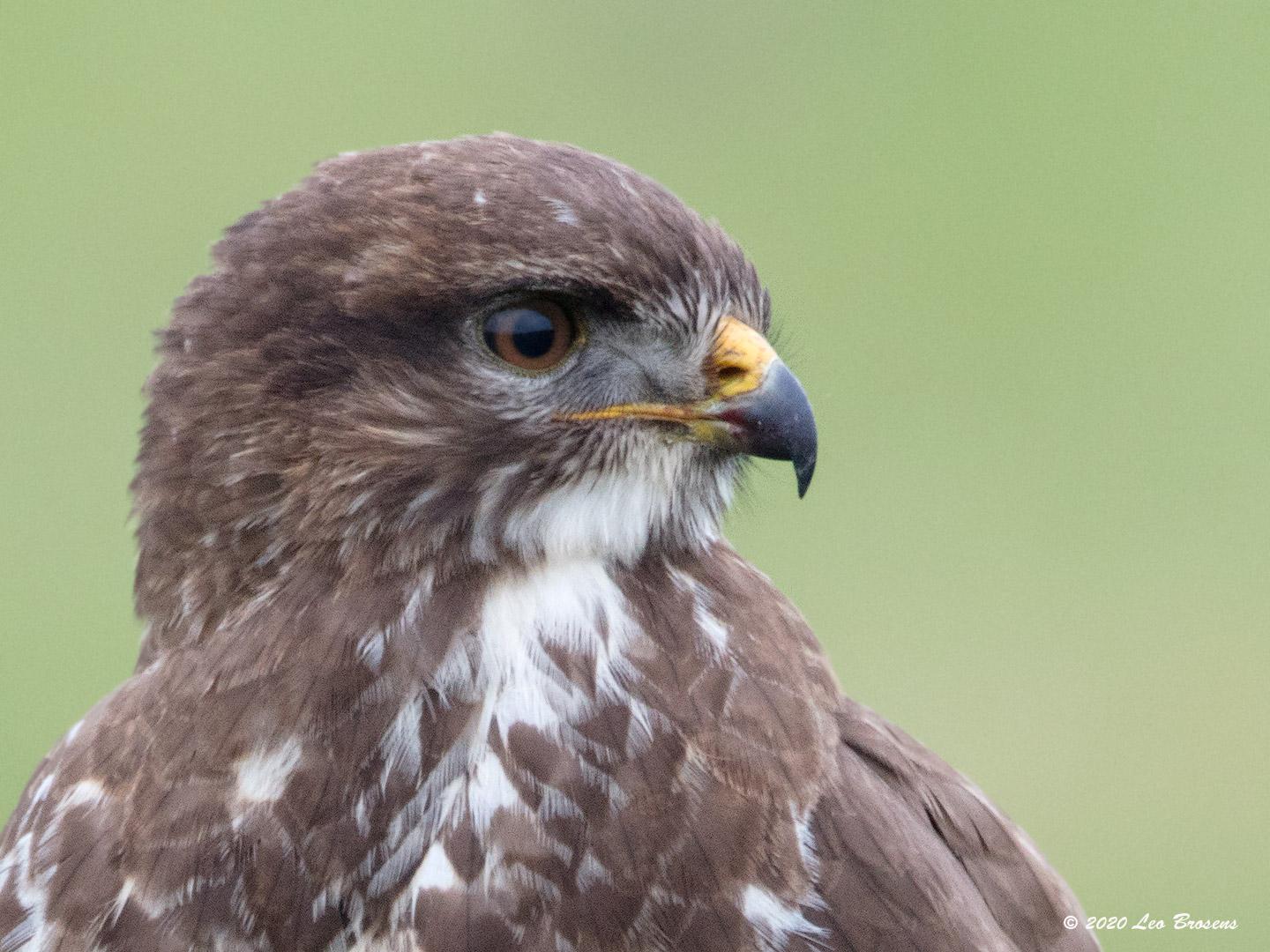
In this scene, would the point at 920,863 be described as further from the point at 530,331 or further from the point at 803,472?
the point at 530,331

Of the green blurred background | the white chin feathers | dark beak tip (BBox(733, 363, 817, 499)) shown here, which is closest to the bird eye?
the white chin feathers

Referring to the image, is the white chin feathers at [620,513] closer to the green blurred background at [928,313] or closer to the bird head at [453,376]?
the bird head at [453,376]

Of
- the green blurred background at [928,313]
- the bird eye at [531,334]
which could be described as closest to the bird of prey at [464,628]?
the bird eye at [531,334]

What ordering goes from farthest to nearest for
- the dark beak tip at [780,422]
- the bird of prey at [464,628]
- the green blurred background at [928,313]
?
the green blurred background at [928,313], the dark beak tip at [780,422], the bird of prey at [464,628]

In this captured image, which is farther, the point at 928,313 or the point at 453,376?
the point at 928,313

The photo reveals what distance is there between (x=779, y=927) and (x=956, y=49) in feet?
33.3

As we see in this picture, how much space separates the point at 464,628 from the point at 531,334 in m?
0.50

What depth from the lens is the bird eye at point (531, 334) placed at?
3.54 m

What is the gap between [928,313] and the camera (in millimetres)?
10945

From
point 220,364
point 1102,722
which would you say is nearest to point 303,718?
point 220,364

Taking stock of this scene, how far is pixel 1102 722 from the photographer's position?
9.11 metres

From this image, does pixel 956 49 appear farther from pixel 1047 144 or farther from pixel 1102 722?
pixel 1102 722

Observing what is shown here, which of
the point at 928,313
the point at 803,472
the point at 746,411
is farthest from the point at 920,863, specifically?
the point at 928,313

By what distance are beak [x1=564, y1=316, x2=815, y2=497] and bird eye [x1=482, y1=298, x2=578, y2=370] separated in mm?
113
